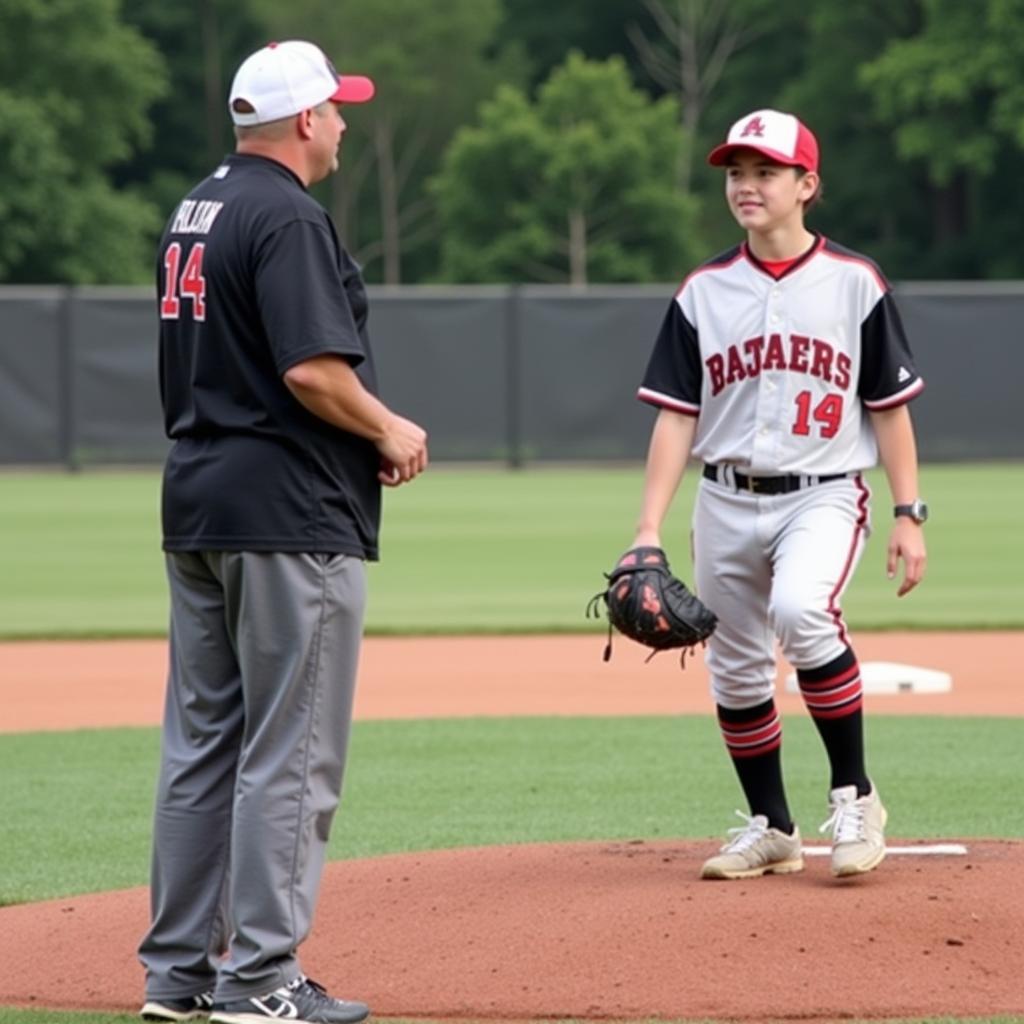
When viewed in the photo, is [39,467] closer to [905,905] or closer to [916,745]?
[916,745]

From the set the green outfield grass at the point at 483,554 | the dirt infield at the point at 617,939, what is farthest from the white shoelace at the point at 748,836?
the green outfield grass at the point at 483,554

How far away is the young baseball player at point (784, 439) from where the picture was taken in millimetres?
5305

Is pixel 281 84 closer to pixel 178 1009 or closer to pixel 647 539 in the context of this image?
pixel 647 539

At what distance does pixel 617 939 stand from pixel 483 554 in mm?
13492

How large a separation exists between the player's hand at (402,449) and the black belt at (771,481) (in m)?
1.23

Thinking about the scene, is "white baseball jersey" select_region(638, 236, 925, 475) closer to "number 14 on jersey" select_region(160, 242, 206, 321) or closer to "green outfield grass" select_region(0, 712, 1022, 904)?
"number 14 on jersey" select_region(160, 242, 206, 321)

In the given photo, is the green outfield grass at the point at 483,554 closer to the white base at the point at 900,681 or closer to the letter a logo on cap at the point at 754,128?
the white base at the point at 900,681

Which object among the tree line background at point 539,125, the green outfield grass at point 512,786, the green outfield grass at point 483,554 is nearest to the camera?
the green outfield grass at point 512,786

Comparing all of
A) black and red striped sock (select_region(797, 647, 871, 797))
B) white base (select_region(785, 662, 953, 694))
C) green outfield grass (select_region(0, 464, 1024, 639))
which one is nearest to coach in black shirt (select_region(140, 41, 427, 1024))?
black and red striped sock (select_region(797, 647, 871, 797))

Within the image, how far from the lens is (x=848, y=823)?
5.27m

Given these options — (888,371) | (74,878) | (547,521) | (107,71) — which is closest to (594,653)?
(74,878)

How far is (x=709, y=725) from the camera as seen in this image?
922 cm

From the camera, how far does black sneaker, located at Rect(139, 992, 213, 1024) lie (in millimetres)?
4500

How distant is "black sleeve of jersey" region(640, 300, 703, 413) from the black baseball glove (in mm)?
399
